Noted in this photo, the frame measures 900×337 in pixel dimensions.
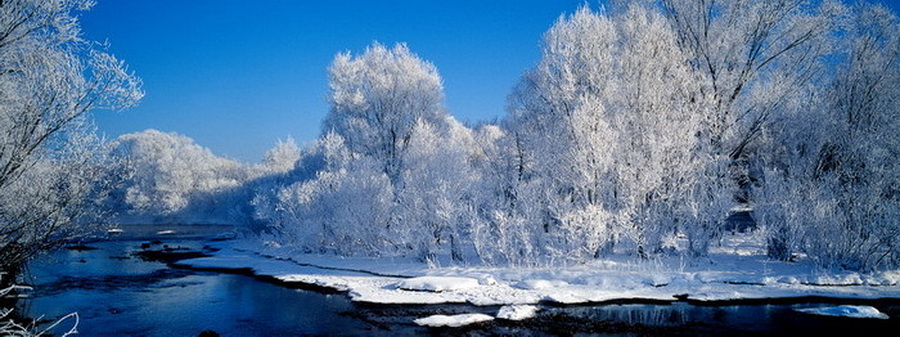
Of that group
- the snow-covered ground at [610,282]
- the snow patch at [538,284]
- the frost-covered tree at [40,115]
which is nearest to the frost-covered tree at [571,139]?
the snow-covered ground at [610,282]

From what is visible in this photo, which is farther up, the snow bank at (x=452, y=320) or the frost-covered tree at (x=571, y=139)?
the frost-covered tree at (x=571, y=139)

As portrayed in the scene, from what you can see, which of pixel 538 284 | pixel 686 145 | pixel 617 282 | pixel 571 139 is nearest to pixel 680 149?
pixel 686 145

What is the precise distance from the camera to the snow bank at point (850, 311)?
12.4m

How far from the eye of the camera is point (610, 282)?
16.2m

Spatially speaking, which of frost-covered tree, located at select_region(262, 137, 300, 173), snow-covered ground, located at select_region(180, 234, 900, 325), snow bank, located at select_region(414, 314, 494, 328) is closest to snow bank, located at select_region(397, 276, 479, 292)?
snow-covered ground, located at select_region(180, 234, 900, 325)

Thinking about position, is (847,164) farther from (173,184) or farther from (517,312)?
(173,184)

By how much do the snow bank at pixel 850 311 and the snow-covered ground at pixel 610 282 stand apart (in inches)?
63.3

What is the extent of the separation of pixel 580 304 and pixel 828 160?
1257cm

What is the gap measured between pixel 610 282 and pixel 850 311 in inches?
234

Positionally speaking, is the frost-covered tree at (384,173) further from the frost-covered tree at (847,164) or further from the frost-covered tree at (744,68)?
the frost-covered tree at (847,164)

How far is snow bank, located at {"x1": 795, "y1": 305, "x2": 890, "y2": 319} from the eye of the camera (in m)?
12.4

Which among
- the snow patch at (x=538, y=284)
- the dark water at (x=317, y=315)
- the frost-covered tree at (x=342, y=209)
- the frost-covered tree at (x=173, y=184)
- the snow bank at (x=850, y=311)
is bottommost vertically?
the dark water at (x=317, y=315)

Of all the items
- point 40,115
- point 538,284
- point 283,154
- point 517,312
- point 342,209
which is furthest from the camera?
A: point 283,154

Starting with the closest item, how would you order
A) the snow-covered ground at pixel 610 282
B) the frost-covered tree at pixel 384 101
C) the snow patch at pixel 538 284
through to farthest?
the snow-covered ground at pixel 610 282 → the snow patch at pixel 538 284 → the frost-covered tree at pixel 384 101
